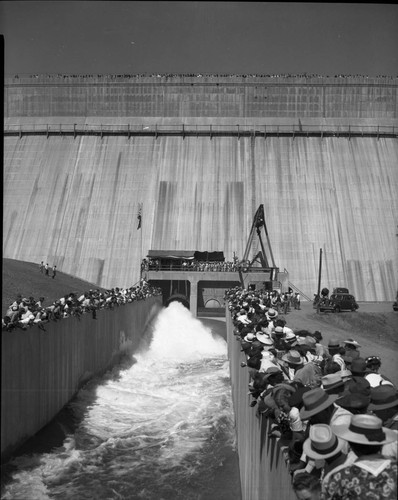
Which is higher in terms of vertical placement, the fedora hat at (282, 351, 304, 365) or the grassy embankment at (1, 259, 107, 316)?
the grassy embankment at (1, 259, 107, 316)

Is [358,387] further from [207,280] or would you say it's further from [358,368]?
[207,280]

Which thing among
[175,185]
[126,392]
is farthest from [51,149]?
[126,392]

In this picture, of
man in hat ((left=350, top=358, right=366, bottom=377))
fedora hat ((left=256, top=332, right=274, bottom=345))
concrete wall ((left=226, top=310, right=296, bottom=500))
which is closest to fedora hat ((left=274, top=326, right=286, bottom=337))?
fedora hat ((left=256, top=332, right=274, bottom=345))

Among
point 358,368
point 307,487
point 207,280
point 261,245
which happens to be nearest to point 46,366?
point 358,368

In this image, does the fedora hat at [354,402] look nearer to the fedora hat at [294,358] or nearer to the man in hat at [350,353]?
the fedora hat at [294,358]

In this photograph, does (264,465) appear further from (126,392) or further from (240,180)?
(240,180)

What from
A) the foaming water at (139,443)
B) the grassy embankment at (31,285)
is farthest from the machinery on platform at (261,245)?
the foaming water at (139,443)

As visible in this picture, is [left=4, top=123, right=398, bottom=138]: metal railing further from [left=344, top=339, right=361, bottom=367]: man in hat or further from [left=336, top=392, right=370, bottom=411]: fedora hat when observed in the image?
[left=336, top=392, right=370, bottom=411]: fedora hat
